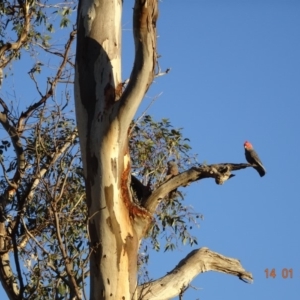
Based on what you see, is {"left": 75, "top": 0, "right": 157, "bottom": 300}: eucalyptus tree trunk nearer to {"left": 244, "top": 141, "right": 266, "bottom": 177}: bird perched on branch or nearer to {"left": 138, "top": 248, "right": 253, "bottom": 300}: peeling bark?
{"left": 138, "top": 248, "right": 253, "bottom": 300}: peeling bark

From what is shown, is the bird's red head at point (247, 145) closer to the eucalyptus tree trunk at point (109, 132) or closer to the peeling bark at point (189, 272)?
the peeling bark at point (189, 272)

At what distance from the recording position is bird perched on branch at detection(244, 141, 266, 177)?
21.2 ft

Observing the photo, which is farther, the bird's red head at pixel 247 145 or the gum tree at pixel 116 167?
the bird's red head at pixel 247 145

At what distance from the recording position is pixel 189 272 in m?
5.23

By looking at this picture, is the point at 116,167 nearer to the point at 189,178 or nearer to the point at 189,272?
the point at 189,178

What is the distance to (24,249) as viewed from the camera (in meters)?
6.40

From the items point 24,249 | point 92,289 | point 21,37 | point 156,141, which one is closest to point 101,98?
point 92,289

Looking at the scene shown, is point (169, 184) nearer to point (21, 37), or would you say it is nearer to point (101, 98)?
point (101, 98)

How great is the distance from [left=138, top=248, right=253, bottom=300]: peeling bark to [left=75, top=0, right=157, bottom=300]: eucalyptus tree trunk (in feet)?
0.74

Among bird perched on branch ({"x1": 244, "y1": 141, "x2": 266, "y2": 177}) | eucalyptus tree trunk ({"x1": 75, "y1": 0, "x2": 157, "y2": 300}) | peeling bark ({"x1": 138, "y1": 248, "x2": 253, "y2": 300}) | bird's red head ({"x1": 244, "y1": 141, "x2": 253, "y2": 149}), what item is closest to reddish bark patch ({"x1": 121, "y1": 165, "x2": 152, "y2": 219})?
eucalyptus tree trunk ({"x1": 75, "y1": 0, "x2": 157, "y2": 300})

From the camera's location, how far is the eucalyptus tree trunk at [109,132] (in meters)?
4.82

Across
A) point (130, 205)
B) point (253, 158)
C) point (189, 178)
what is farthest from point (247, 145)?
point (130, 205)

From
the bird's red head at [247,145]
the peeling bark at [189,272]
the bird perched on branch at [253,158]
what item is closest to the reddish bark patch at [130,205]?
the peeling bark at [189,272]

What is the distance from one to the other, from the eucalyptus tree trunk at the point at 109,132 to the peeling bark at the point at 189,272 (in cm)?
23
